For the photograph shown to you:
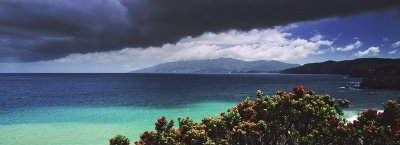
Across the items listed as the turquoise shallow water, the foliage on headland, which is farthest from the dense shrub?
the turquoise shallow water

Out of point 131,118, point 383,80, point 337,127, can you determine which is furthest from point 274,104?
point 383,80

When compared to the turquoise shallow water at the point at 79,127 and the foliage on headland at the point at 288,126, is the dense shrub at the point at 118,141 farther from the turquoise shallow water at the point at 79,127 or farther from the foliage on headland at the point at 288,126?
the turquoise shallow water at the point at 79,127

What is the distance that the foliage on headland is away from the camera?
552 inches

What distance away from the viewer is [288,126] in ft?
54.0

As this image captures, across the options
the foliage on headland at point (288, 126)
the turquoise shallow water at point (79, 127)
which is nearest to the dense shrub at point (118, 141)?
the foliage on headland at point (288, 126)

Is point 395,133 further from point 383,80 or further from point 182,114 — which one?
point 383,80

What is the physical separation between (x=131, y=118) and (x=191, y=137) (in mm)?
40688

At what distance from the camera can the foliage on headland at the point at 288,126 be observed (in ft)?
46.0

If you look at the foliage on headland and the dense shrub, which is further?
the dense shrub

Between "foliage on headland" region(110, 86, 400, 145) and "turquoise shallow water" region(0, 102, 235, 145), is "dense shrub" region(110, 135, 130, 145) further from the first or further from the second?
"turquoise shallow water" region(0, 102, 235, 145)

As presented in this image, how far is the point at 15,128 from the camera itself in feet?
143

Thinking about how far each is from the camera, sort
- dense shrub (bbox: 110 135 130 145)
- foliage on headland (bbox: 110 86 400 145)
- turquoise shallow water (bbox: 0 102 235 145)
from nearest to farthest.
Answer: foliage on headland (bbox: 110 86 400 145) < dense shrub (bbox: 110 135 130 145) < turquoise shallow water (bbox: 0 102 235 145)

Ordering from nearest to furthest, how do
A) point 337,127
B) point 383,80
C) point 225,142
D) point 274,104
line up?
point 337,127, point 225,142, point 274,104, point 383,80

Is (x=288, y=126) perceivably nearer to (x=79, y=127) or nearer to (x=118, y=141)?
(x=118, y=141)
